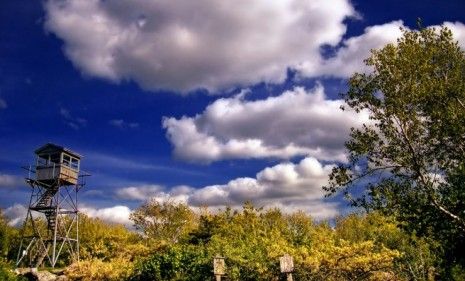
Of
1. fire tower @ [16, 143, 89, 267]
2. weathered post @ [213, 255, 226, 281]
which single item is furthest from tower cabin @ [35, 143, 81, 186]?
weathered post @ [213, 255, 226, 281]

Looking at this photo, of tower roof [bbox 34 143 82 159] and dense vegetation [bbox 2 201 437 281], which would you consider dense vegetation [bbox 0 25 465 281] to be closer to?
dense vegetation [bbox 2 201 437 281]

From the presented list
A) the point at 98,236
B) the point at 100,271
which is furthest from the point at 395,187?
the point at 98,236

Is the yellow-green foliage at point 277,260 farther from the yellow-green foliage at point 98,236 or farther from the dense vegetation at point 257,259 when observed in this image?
the yellow-green foliage at point 98,236

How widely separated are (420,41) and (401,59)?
157 centimetres

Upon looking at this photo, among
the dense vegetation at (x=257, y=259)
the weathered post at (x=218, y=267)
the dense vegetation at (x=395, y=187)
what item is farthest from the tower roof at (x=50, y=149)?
the weathered post at (x=218, y=267)

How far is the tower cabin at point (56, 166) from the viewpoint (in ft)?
134

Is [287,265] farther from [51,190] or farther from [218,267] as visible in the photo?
[51,190]

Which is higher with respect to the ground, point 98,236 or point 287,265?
point 98,236

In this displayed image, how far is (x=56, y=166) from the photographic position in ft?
135

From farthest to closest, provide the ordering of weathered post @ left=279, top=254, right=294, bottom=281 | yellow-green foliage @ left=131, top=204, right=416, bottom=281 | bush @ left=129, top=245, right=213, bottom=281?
bush @ left=129, top=245, right=213, bottom=281 → yellow-green foliage @ left=131, top=204, right=416, bottom=281 → weathered post @ left=279, top=254, right=294, bottom=281

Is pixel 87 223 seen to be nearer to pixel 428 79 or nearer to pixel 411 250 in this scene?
pixel 411 250

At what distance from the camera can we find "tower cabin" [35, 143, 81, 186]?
40781 millimetres

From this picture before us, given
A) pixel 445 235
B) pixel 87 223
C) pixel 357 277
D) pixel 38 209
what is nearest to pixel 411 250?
pixel 357 277

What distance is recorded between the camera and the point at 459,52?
1948 cm
